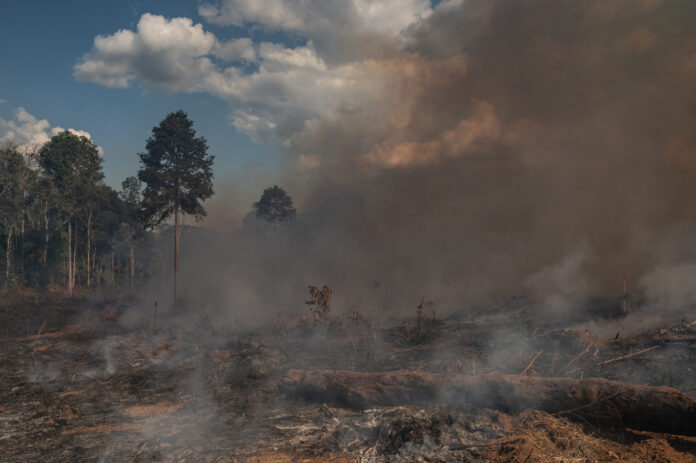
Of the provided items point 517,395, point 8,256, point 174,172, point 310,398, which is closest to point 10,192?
point 8,256

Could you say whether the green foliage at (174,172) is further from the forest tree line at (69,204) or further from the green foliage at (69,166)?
the green foliage at (69,166)

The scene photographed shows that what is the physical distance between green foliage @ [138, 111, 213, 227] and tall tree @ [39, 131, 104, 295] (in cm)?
1230

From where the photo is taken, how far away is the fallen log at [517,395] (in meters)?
6.86

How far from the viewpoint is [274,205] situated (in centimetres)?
4888

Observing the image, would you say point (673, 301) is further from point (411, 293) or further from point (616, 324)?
point (411, 293)

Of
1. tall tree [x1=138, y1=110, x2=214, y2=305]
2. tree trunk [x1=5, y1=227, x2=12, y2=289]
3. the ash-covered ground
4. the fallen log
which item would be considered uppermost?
tall tree [x1=138, y1=110, x2=214, y2=305]

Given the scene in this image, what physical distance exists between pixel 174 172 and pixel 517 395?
25348mm

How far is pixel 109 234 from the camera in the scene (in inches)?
1551

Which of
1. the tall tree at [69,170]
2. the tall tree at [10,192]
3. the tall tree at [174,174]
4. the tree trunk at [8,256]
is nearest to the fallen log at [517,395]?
the tall tree at [174,174]

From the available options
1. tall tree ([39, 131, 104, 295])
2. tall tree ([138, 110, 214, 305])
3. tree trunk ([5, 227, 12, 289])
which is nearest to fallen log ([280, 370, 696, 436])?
tall tree ([138, 110, 214, 305])

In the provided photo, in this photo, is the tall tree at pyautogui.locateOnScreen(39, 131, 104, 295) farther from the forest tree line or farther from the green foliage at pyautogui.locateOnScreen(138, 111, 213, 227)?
the green foliage at pyautogui.locateOnScreen(138, 111, 213, 227)

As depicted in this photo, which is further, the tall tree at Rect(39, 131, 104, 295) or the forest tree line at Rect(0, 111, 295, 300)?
the tall tree at Rect(39, 131, 104, 295)

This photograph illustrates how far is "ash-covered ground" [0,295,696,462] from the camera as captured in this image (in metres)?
6.85

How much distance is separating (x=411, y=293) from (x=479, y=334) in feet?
42.3
